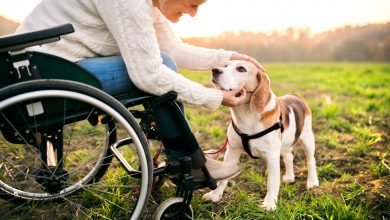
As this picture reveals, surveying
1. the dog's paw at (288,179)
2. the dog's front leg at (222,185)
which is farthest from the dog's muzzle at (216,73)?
the dog's paw at (288,179)

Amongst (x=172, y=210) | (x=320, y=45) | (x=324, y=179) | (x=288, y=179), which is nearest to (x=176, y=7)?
(x=172, y=210)

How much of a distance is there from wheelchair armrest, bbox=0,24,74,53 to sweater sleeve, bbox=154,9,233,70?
123 centimetres

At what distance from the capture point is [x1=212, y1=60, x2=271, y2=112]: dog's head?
2.88 m

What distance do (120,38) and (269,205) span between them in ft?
5.54

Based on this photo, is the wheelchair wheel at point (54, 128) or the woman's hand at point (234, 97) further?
the woman's hand at point (234, 97)

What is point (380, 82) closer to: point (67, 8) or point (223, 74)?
point (223, 74)

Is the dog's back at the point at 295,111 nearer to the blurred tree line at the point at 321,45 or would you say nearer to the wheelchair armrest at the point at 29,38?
the wheelchair armrest at the point at 29,38

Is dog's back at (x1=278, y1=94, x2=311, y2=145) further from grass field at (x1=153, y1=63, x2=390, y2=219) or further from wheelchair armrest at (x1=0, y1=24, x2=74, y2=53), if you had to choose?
wheelchair armrest at (x1=0, y1=24, x2=74, y2=53)

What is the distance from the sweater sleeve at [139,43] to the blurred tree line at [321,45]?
913 inches

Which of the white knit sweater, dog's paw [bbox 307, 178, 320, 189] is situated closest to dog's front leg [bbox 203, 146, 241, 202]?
dog's paw [bbox 307, 178, 320, 189]

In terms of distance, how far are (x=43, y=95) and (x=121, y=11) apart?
0.61 meters

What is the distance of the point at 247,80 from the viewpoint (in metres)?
2.91

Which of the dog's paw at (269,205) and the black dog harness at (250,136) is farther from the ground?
the black dog harness at (250,136)

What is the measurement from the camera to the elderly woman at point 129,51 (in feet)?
6.81
